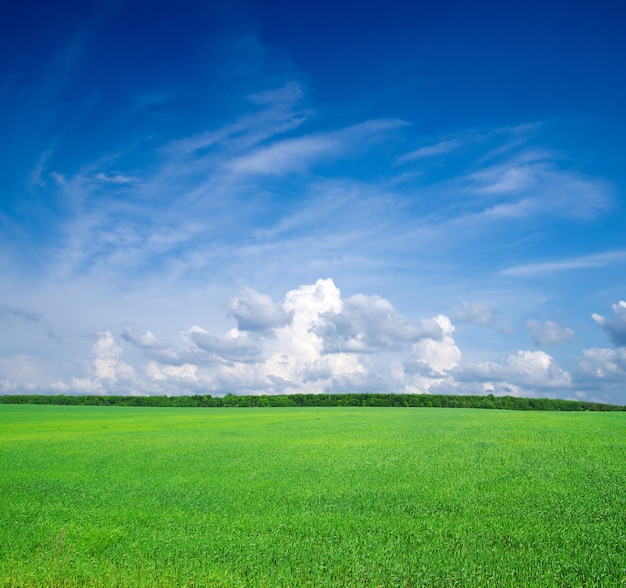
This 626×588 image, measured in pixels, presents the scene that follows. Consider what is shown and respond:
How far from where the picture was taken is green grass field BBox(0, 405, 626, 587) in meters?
7.04

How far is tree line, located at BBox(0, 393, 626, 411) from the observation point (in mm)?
84750

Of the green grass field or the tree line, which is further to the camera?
the tree line

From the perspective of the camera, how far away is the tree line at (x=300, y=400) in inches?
3337

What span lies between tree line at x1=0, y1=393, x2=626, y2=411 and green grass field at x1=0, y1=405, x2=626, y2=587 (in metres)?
70.0

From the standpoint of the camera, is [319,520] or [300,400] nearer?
[319,520]

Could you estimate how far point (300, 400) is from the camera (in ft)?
288

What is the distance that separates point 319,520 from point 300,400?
263ft

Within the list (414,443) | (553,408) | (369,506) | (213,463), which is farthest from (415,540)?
(553,408)

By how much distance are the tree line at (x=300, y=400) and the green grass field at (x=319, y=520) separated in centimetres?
7004

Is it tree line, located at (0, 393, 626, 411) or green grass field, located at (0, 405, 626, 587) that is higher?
green grass field, located at (0, 405, 626, 587)

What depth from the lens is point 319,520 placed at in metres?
9.18

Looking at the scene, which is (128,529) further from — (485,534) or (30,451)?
(30,451)

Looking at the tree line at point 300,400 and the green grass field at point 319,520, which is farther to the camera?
the tree line at point 300,400

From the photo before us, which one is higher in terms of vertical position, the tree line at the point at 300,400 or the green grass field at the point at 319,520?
the green grass field at the point at 319,520
